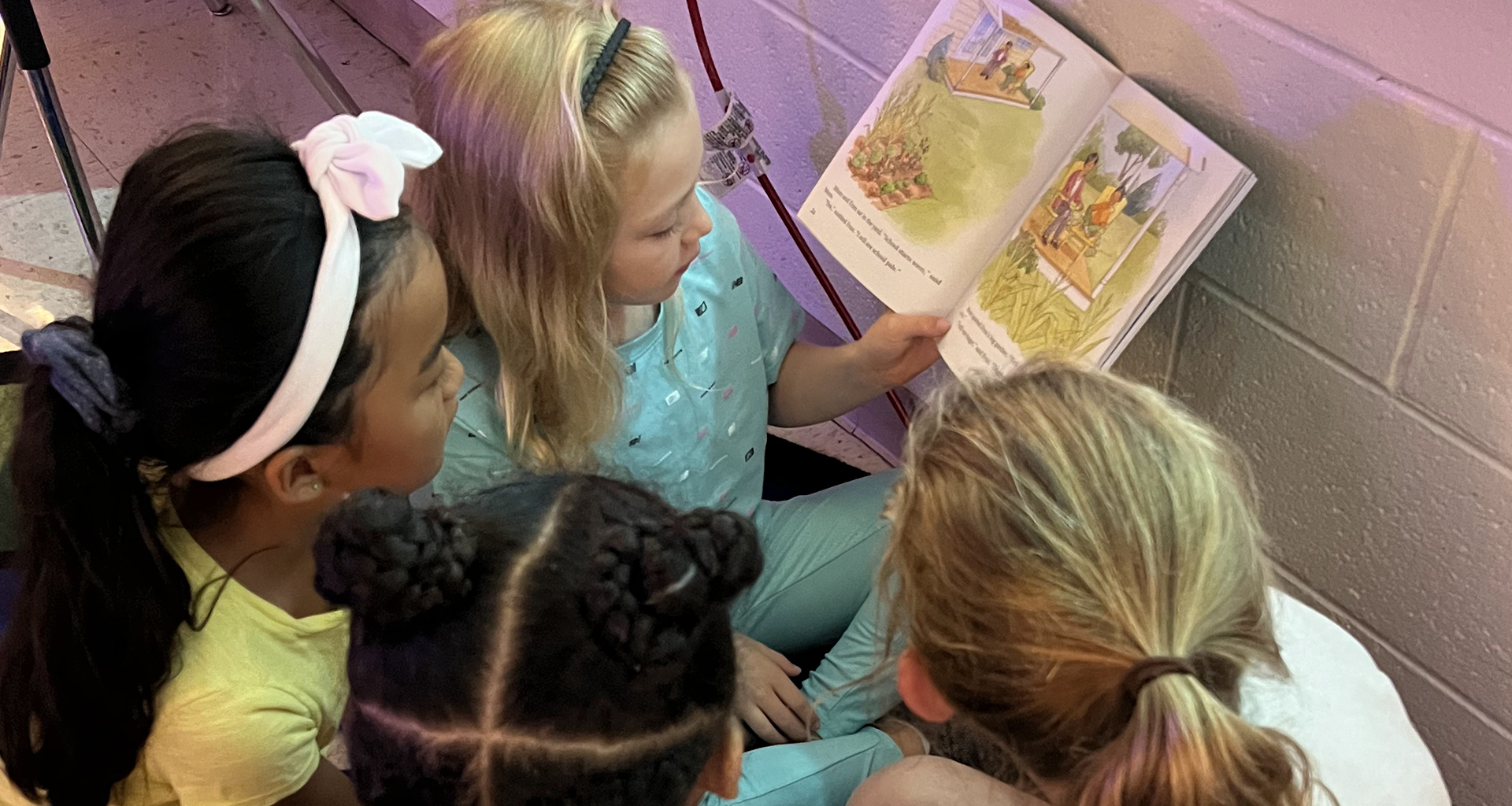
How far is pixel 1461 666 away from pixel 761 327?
0.71 metres

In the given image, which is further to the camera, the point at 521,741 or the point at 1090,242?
the point at 1090,242

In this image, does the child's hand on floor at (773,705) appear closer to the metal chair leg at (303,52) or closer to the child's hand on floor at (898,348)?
the child's hand on floor at (898,348)

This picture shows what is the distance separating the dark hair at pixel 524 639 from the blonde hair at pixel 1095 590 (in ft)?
0.42

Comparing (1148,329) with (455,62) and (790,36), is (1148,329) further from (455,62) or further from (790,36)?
(455,62)

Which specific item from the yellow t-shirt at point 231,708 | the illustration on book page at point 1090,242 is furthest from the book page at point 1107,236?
the yellow t-shirt at point 231,708

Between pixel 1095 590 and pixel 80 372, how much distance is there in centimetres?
64

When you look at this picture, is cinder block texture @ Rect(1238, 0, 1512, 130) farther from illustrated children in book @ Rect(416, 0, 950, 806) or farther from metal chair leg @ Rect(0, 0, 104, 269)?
metal chair leg @ Rect(0, 0, 104, 269)

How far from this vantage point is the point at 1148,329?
106 cm

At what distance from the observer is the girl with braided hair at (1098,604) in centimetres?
56

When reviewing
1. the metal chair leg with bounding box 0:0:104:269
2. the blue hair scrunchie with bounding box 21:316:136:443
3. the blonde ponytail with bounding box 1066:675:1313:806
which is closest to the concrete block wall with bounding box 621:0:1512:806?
the blonde ponytail with bounding box 1066:675:1313:806

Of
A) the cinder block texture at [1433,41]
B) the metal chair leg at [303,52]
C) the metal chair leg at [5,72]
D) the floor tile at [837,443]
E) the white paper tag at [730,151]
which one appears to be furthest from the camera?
the metal chair leg at [303,52]

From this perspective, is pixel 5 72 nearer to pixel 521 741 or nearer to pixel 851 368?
pixel 851 368

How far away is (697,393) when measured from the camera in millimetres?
1134

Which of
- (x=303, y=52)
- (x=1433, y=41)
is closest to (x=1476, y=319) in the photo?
(x=1433, y=41)
